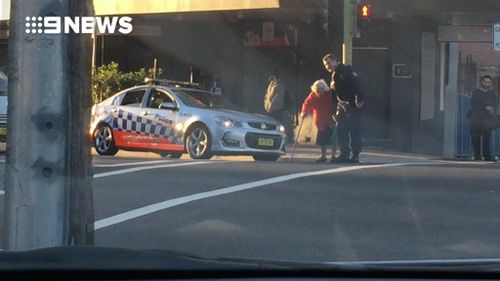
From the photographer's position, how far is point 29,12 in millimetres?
4918

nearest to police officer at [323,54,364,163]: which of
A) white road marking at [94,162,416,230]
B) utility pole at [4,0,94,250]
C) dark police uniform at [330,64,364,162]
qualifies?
dark police uniform at [330,64,364,162]

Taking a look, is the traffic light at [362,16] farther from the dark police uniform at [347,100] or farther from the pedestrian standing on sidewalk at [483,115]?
the pedestrian standing on sidewalk at [483,115]

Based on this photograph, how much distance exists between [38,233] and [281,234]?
3543 mm

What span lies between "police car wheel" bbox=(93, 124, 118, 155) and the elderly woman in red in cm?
378

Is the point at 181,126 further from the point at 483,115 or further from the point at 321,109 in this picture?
the point at 483,115

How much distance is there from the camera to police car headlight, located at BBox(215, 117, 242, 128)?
15.5 m

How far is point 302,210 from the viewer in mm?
9320

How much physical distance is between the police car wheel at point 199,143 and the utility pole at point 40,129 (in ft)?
34.5

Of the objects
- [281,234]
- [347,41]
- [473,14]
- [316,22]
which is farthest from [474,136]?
[281,234]

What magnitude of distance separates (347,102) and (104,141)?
5.12 metres

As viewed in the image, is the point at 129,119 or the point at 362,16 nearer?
the point at 362,16

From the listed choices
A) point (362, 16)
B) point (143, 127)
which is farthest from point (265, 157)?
point (362, 16)

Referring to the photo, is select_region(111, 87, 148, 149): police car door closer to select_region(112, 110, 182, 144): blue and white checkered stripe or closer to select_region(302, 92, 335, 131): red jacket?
select_region(112, 110, 182, 144): blue and white checkered stripe

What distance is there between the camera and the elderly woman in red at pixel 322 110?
49.8 feet
